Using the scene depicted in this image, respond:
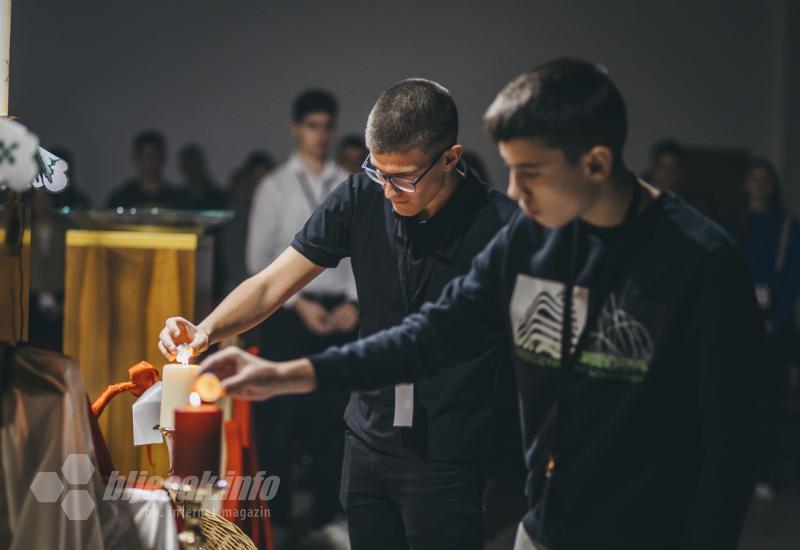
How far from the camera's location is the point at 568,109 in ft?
4.89

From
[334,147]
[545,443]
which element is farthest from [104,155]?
[545,443]

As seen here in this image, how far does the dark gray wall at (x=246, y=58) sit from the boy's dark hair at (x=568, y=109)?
7.12m

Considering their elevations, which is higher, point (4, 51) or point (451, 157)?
point (4, 51)

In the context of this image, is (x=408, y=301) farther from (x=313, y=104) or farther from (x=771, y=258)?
(x=771, y=258)

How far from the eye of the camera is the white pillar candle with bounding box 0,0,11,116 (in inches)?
84.4

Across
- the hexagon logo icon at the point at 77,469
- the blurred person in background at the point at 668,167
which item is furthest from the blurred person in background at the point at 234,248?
the hexagon logo icon at the point at 77,469

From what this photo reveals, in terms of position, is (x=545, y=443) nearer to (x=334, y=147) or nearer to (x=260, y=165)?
(x=260, y=165)

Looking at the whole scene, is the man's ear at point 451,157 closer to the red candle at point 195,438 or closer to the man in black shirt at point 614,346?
the man in black shirt at point 614,346

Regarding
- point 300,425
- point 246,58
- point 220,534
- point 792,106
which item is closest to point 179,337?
point 220,534

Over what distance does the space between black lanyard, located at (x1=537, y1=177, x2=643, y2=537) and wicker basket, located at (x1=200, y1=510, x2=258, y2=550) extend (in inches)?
28.4

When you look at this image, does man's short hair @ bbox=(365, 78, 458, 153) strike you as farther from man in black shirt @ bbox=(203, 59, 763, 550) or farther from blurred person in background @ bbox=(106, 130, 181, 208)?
blurred person in background @ bbox=(106, 130, 181, 208)

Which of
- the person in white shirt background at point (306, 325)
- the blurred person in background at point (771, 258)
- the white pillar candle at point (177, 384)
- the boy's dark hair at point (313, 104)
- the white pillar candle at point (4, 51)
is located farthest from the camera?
the blurred person in background at point (771, 258)

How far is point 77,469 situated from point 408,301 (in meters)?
0.78

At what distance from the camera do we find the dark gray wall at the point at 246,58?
28.1 ft
